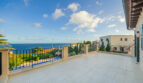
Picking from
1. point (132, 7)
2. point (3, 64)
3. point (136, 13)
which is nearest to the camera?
point (3, 64)

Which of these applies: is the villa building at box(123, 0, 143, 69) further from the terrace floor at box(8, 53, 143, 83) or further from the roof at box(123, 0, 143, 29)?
the terrace floor at box(8, 53, 143, 83)

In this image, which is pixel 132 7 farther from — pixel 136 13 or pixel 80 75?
pixel 80 75

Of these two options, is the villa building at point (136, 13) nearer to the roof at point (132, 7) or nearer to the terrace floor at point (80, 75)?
the roof at point (132, 7)

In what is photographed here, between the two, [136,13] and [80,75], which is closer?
[80,75]

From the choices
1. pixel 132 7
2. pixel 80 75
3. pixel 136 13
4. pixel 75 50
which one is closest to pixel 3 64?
pixel 80 75

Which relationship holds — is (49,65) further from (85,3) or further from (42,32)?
(42,32)

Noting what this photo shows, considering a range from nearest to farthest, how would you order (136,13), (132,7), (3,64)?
(3,64) < (132,7) < (136,13)

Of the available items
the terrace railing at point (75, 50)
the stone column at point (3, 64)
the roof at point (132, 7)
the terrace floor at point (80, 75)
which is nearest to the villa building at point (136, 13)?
the roof at point (132, 7)

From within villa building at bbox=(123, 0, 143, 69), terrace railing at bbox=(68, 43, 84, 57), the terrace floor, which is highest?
villa building at bbox=(123, 0, 143, 69)

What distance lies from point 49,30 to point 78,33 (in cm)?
679

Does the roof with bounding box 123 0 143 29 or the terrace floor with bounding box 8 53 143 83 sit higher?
the roof with bounding box 123 0 143 29

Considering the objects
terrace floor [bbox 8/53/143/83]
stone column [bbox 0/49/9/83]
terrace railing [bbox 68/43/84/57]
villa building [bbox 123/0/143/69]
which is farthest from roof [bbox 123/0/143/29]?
stone column [bbox 0/49/9/83]

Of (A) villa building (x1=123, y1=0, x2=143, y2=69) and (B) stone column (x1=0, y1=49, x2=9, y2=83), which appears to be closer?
(B) stone column (x1=0, y1=49, x2=9, y2=83)

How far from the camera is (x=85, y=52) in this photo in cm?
605
